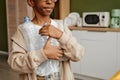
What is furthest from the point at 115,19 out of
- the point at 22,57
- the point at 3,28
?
the point at 3,28

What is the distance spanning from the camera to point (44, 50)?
68 centimetres

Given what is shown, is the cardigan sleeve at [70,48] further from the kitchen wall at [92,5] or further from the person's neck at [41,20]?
the kitchen wall at [92,5]

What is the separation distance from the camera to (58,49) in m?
0.70

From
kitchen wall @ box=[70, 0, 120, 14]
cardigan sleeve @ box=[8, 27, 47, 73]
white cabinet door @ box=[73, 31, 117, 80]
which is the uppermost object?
kitchen wall @ box=[70, 0, 120, 14]

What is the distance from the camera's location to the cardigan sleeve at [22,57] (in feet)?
2.20

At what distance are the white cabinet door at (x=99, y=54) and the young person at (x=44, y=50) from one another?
2.13 m

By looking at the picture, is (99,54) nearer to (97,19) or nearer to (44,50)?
(97,19)

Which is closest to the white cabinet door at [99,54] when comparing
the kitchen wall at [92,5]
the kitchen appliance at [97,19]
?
the kitchen appliance at [97,19]

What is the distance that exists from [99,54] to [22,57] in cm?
238

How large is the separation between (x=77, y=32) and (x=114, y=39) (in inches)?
25.2

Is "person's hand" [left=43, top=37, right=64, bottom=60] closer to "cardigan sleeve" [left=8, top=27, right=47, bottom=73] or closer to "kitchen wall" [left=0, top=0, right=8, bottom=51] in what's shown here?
"cardigan sleeve" [left=8, top=27, right=47, bottom=73]

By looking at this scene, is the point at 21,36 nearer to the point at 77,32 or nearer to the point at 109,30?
the point at 109,30

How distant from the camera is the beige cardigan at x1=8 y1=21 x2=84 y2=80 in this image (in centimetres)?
67

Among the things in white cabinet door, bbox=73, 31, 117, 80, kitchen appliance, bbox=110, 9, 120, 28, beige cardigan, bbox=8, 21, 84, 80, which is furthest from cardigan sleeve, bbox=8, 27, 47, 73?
kitchen appliance, bbox=110, 9, 120, 28
